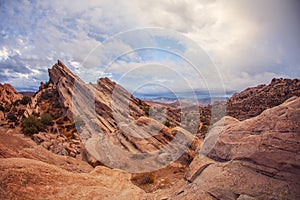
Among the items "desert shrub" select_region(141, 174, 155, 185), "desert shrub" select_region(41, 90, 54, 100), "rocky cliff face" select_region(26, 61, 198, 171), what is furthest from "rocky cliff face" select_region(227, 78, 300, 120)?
"desert shrub" select_region(41, 90, 54, 100)

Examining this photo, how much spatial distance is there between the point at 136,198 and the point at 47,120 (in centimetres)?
2644

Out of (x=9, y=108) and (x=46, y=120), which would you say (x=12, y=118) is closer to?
(x=46, y=120)

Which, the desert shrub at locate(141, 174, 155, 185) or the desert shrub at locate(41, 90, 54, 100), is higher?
the desert shrub at locate(41, 90, 54, 100)

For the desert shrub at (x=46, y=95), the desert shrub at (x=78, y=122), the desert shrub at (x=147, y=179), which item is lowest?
the desert shrub at (x=147, y=179)

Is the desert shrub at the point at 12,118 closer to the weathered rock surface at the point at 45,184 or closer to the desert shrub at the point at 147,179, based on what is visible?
the weathered rock surface at the point at 45,184

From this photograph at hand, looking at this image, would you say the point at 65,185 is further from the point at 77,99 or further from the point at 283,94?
the point at 283,94

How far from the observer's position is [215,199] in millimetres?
8969

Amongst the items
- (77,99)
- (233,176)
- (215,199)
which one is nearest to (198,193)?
(215,199)

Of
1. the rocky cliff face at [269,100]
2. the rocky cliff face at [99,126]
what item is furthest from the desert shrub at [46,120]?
the rocky cliff face at [269,100]

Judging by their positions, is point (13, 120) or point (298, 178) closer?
point (298, 178)

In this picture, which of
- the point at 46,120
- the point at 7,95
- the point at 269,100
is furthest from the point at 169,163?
the point at 7,95

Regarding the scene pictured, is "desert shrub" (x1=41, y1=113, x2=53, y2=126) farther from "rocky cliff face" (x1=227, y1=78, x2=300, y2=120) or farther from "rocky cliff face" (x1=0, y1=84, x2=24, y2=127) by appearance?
"rocky cliff face" (x1=227, y1=78, x2=300, y2=120)

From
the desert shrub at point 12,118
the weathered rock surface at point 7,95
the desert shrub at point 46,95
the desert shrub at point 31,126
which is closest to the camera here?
the desert shrub at point 31,126

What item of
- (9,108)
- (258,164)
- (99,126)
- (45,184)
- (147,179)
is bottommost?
(45,184)
